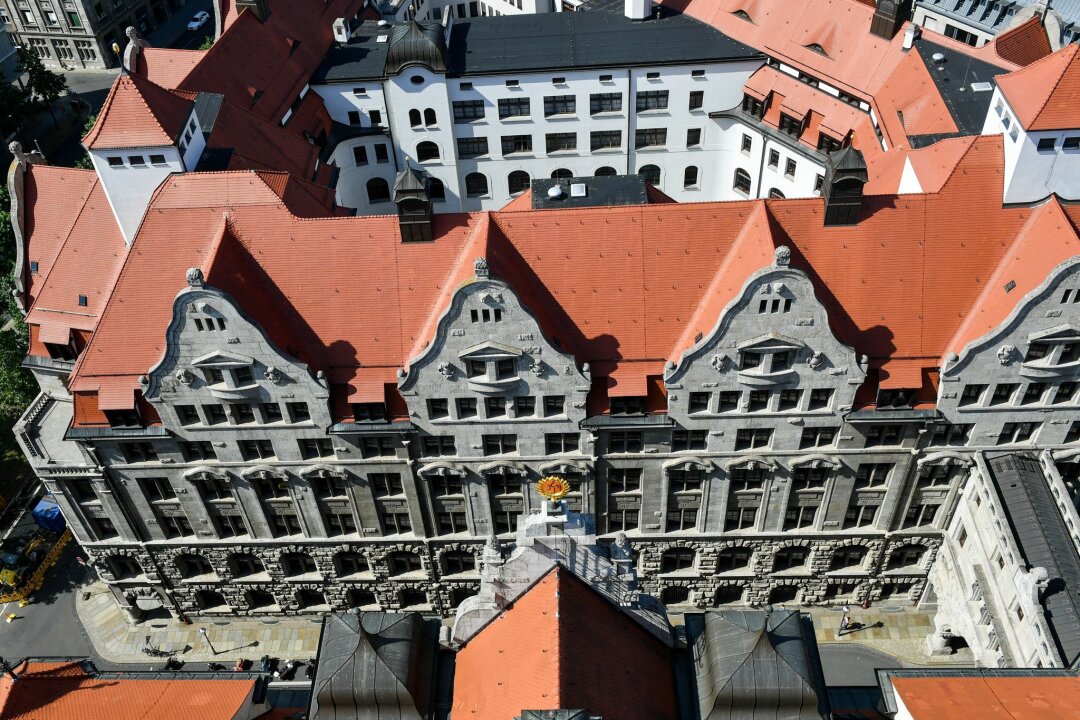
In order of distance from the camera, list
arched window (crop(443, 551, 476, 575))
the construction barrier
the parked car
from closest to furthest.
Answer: arched window (crop(443, 551, 476, 575))
the construction barrier
the parked car

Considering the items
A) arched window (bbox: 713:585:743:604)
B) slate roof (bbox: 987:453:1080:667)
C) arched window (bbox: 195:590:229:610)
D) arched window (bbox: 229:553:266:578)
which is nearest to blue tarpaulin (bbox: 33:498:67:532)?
arched window (bbox: 195:590:229:610)

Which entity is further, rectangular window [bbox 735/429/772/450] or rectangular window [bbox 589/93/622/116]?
rectangular window [bbox 589/93/622/116]

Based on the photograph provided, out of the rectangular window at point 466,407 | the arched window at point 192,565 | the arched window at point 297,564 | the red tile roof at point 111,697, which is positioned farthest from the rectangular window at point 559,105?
the red tile roof at point 111,697

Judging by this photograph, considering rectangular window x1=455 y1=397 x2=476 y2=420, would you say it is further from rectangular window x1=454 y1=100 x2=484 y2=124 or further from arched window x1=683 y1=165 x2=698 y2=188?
arched window x1=683 y1=165 x2=698 y2=188

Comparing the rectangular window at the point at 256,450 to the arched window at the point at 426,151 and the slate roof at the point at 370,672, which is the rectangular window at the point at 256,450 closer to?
the slate roof at the point at 370,672

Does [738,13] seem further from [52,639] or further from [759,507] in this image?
[52,639]
